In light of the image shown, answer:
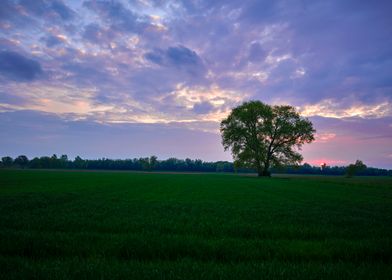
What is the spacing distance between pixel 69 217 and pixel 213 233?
7272 mm

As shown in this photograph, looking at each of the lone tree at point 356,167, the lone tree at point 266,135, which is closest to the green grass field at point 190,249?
the lone tree at point 266,135

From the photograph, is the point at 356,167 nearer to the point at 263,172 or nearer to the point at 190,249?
the point at 263,172

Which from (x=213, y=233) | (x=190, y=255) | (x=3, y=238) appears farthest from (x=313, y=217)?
(x=3, y=238)

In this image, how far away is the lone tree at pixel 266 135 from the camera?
3029 inches

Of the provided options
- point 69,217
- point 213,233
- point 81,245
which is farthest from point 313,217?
point 69,217

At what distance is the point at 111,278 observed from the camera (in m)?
6.09

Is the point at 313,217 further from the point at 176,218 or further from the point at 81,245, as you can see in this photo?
the point at 81,245

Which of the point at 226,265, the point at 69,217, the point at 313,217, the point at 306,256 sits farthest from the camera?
the point at 313,217

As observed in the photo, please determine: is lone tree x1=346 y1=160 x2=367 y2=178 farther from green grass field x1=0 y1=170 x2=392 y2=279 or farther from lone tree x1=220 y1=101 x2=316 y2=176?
green grass field x1=0 y1=170 x2=392 y2=279

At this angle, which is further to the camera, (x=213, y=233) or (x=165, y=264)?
(x=213, y=233)

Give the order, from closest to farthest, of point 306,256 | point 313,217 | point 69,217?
point 306,256 → point 69,217 → point 313,217

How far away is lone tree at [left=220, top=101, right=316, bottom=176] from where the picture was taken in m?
76.9

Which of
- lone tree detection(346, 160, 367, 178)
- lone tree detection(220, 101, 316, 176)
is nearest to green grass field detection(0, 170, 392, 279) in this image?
lone tree detection(220, 101, 316, 176)

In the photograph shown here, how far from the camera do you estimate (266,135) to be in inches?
3103
